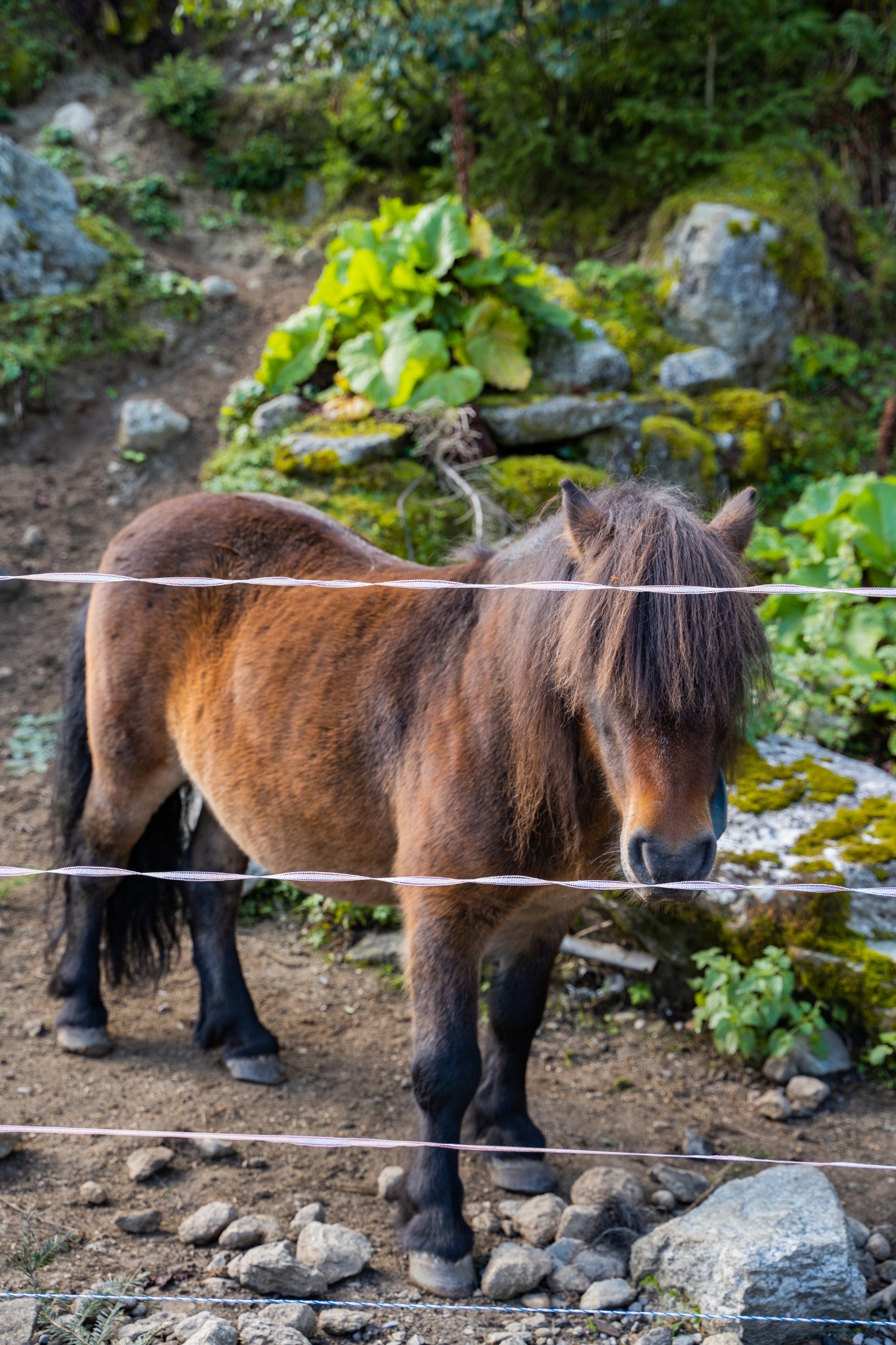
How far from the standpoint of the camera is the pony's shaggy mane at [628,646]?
2.27 meters

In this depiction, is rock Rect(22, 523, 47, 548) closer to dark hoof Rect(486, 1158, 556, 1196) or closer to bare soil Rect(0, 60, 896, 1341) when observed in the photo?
bare soil Rect(0, 60, 896, 1341)

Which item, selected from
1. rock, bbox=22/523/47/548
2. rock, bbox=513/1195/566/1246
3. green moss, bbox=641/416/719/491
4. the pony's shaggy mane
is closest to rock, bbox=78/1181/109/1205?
rock, bbox=513/1195/566/1246

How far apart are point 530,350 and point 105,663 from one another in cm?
434

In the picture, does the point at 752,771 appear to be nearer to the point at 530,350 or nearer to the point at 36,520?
the point at 530,350

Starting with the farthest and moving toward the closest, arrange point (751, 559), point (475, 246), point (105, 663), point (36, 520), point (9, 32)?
point (9, 32) < point (36, 520) < point (475, 246) < point (751, 559) < point (105, 663)

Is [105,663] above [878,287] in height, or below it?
below

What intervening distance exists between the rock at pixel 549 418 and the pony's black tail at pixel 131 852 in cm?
328

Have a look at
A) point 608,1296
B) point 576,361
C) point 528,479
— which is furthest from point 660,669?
point 576,361

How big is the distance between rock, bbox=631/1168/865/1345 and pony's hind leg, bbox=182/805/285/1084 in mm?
1700

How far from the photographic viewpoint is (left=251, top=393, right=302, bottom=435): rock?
6863 mm

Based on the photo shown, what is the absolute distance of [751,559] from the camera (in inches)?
228

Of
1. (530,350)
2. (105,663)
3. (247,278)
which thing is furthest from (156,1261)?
(247,278)

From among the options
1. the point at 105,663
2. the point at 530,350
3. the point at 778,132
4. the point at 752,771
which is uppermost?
the point at 778,132

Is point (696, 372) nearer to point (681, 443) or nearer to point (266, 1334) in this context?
point (681, 443)
